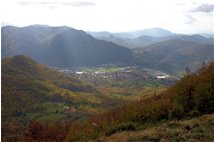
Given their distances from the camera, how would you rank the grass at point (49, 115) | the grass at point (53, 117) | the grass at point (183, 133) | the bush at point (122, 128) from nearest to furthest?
1. the grass at point (183, 133)
2. the bush at point (122, 128)
3. the grass at point (53, 117)
4. the grass at point (49, 115)

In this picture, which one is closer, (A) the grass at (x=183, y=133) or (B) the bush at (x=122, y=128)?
(A) the grass at (x=183, y=133)

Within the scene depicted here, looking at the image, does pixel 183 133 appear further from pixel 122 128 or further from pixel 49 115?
pixel 49 115

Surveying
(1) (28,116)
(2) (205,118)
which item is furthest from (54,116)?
(2) (205,118)

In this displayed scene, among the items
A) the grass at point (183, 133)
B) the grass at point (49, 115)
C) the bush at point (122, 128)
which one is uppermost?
the grass at point (183, 133)

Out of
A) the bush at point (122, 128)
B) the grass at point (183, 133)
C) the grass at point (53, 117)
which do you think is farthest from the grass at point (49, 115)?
the grass at point (183, 133)

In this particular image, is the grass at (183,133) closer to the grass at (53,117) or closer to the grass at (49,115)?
the grass at (53,117)

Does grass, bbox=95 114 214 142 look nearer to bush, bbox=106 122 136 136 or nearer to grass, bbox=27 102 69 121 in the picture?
bush, bbox=106 122 136 136

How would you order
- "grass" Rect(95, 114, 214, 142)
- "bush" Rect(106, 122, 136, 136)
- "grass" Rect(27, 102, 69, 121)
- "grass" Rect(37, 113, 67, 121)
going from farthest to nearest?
"grass" Rect(27, 102, 69, 121), "grass" Rect(37, 113, 67, 121), "bush" Rect(106, 122, 136, 136), "grass" Rect(95, 114, 214, 142)

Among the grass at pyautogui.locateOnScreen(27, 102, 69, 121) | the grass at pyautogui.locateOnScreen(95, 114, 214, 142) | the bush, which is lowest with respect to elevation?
the grass at pyautogui.locateOnScreen(27, 102, 69, 121)

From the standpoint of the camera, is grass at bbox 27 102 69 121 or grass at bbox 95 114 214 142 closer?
grass at bbox 95 114 214 142

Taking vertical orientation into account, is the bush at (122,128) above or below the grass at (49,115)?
above

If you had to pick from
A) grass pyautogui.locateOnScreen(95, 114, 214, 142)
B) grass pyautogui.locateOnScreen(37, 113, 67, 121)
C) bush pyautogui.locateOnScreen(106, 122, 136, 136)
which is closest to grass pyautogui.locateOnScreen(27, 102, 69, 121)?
grass pyautogui.locateOnScreen(37, 113, 67, 121)

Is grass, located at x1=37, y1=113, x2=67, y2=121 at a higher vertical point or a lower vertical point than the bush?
lower
